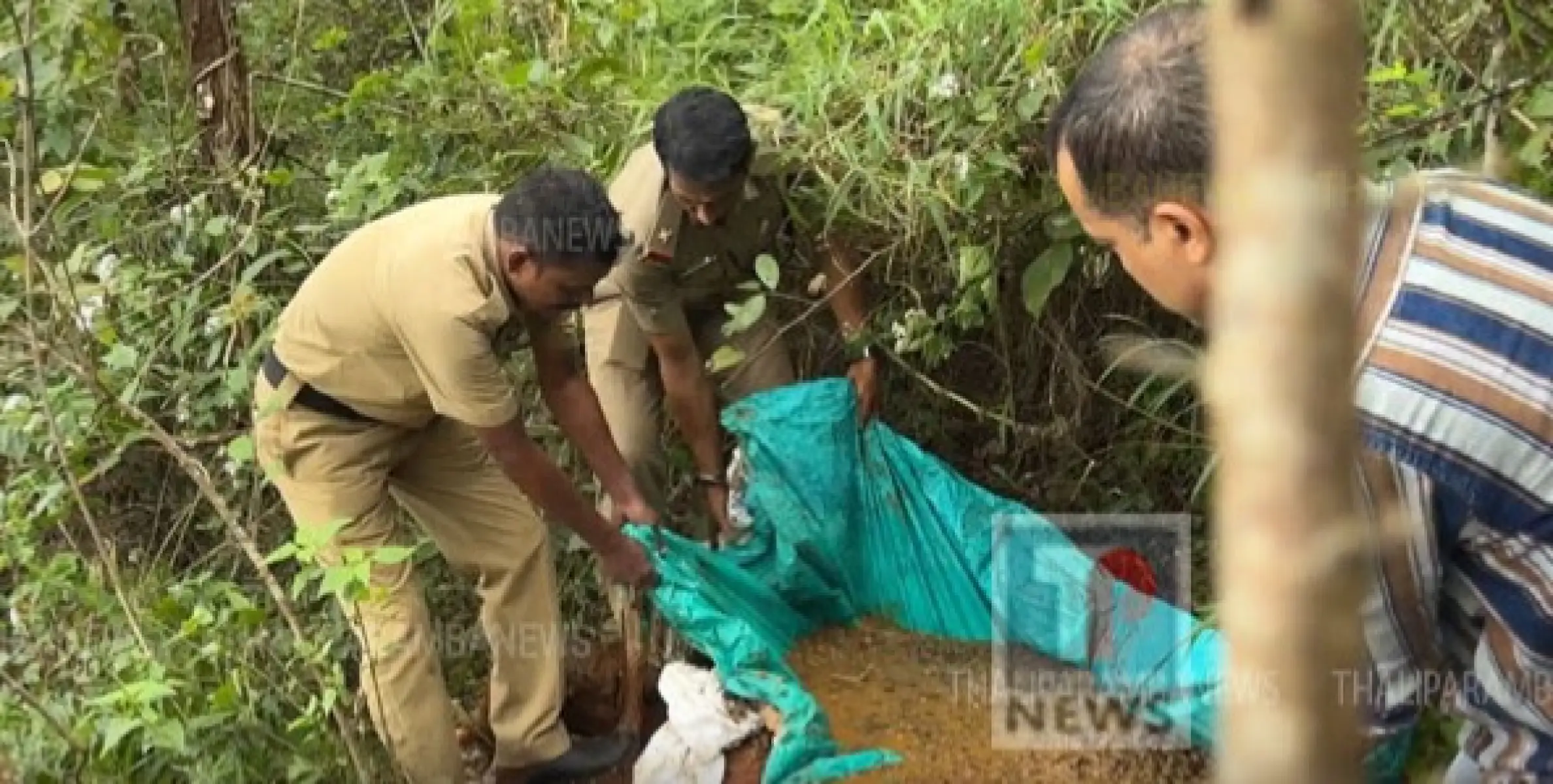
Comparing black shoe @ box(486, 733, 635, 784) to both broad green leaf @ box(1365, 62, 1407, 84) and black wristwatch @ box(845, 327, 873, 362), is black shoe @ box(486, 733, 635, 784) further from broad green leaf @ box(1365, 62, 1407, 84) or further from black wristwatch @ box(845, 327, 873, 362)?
broad green leaf @ box(1365, 62, 1407, 84)

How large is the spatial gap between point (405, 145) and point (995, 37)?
135cm

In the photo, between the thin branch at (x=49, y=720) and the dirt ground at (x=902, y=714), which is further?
the dirt ground at (x=902, y=714)

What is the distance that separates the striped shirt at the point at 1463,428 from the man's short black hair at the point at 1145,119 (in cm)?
15

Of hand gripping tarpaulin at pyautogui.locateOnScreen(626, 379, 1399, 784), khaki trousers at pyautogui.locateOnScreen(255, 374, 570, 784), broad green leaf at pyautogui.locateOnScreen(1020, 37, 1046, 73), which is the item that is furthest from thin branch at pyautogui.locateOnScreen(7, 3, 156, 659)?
broad green leaf at pyautogui.locateOnScreen(1020, 37, 1046, 73)

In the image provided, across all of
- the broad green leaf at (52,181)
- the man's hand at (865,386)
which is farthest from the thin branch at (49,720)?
the man's hand at (865,386)

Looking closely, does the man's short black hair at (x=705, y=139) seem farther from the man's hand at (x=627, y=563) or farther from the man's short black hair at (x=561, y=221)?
the man's hand at (x=627, y=563)

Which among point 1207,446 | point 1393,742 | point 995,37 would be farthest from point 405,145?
point 1393,742

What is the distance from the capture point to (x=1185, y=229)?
1110 millimetres

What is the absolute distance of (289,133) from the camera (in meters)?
3.59

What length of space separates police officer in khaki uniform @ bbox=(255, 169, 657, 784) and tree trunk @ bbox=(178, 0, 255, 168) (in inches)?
34.5

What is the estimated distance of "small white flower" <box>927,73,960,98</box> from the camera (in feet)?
8.92

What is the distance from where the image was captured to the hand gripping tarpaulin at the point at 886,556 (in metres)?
2.74

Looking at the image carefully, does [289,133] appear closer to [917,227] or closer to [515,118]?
[515,118]

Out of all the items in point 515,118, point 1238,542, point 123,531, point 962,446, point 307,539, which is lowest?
point 123,531
